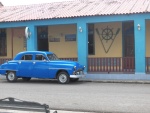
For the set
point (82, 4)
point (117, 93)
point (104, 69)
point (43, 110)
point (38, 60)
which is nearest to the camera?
point (43, 110)

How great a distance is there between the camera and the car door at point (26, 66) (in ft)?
52.1

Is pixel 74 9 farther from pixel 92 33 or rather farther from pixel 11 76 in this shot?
pixel 11 76

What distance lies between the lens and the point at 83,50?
17.6 m

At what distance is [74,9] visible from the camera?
19.4 metres

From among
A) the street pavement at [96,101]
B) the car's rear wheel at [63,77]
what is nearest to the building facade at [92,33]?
the car's rear wheel at [63,77]

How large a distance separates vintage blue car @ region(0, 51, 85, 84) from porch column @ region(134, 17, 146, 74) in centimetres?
300

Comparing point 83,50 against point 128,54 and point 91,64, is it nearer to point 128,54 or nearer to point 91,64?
point 91,64

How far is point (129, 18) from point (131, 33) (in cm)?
276

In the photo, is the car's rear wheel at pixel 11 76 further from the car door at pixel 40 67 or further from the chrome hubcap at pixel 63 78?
the chrome hubcap at pixel 63 78

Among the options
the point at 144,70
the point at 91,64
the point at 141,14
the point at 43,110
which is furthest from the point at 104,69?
the point at 43,110

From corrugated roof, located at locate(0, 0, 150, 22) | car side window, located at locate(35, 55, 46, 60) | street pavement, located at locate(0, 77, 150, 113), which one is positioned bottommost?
street pavement, located at locate(0, 77, 150, 113)

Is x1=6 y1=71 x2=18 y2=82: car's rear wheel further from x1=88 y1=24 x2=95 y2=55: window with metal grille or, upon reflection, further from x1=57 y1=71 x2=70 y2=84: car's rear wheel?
x1=88 y1=24 x2=95 y2=55: window with metal grille

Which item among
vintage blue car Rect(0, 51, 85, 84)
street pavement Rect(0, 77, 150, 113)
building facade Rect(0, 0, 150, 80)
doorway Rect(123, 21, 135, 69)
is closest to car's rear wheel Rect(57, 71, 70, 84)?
vintage blue car Rect(0, 51, 85, 84)

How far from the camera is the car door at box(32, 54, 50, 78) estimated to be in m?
15.5
